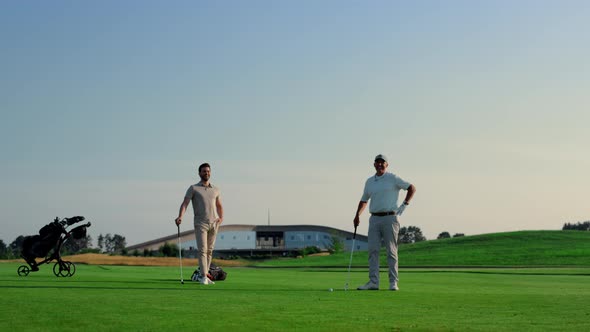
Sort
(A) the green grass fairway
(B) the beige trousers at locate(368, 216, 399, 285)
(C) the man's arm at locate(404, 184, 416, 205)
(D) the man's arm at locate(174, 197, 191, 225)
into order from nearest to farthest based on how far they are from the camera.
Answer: (A) the green grass fairway < (B) the beige trousers at locate(368, 216, 399, 285) < (C) the man's arm at locate(404, 184, 416, 205) < (D) the man's arm at locate(174, 197, 191, 225)

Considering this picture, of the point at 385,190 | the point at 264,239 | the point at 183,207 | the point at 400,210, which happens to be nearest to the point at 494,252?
the point at 183,207

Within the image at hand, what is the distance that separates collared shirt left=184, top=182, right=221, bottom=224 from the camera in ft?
59.1

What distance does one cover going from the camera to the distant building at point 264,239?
11162 centimetres

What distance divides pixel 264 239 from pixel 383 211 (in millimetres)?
100126

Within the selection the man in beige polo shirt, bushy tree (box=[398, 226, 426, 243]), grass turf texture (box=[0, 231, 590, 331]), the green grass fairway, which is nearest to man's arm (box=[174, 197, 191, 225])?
the man in beige polo shirt

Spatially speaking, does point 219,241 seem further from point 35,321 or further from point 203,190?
point 35,321

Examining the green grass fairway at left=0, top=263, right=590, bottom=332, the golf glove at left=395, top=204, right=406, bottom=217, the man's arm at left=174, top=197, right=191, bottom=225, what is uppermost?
the man's arm at left=174, top=197, right=191, bottom=225

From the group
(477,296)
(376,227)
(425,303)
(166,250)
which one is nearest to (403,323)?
(425,303)

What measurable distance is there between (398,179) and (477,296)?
3.19m

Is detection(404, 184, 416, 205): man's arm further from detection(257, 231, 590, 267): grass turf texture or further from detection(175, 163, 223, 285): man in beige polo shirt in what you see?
detection(257, 231, 590, 267): grass turf texture

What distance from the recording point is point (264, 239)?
115812mm

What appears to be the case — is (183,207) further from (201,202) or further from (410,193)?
(410,193)

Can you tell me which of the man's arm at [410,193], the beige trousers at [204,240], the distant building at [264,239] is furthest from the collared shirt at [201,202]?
the distant building at [264,239]

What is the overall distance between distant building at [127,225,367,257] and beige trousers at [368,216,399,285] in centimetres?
9403
